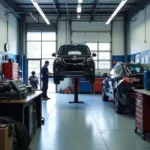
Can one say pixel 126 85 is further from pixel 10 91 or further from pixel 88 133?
pixel 10 91

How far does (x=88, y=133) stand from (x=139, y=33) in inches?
371

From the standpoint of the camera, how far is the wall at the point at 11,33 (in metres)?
11.8

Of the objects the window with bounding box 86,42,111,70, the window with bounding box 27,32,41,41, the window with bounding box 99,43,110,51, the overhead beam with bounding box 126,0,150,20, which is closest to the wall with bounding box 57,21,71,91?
the window with bounding box 27,32,41,41

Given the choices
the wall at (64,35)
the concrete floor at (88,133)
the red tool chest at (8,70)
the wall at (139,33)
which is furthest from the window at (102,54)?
the concrete floor at (88,133)

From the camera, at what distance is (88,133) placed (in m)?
4.68

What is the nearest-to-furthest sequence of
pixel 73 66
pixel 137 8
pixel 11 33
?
1. pixel 73 66
2. pixel 137 8
3. pixel 11 33

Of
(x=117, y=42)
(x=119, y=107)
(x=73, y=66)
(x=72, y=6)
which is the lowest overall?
(x=119, y=107)

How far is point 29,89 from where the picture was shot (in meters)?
5.03

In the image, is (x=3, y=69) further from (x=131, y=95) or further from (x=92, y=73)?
(x=131, y=95)

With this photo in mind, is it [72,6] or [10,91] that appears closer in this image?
[10,91]

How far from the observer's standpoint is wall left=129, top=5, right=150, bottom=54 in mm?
11602

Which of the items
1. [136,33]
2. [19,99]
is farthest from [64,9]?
[19,99]

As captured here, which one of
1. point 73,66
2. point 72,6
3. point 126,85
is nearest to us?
point 126,85

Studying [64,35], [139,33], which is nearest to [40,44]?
[64,35]
